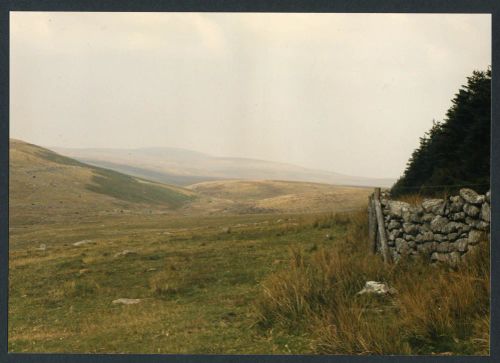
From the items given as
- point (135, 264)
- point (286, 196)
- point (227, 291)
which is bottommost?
point (135, 264)

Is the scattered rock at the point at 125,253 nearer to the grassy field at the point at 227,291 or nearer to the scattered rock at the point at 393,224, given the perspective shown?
the grassy field at the point at 227,291

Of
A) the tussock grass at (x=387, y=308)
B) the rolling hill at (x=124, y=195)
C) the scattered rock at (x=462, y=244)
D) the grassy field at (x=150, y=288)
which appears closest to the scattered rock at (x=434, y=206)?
the scattered rock at (x=462, y=244)

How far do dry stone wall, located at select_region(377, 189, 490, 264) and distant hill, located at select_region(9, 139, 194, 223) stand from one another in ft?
25.1

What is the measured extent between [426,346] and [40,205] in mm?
11255

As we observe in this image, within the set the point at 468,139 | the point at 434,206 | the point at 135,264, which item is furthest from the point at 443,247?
the point at 135,264

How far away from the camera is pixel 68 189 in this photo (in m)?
16.5

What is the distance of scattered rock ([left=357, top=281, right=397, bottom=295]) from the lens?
6.10 meters

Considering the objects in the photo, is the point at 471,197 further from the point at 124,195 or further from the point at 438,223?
the point at 124,195

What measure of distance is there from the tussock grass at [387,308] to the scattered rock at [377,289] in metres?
0.09

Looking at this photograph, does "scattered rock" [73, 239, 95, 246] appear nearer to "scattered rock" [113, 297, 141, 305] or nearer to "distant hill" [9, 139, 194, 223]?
"distant hill" [9, 139, 194, 223]

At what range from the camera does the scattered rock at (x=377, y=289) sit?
610cm

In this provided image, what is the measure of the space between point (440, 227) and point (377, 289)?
158 centimetres

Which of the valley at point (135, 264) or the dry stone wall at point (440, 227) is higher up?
the dry stone wall at point (440, 227)

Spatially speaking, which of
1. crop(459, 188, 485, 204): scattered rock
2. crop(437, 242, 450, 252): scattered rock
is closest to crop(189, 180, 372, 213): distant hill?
crop(437, 242, 450, 252): scattered rock
